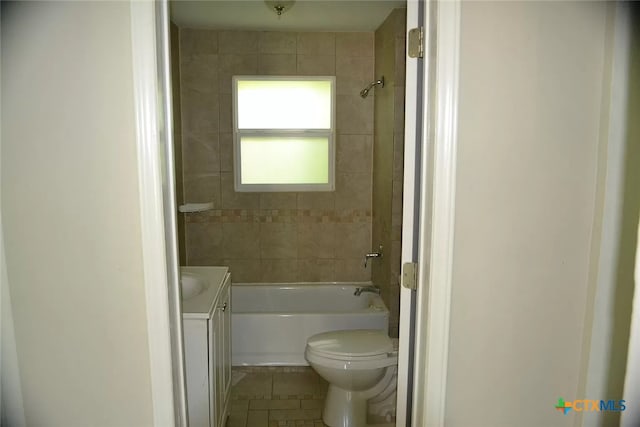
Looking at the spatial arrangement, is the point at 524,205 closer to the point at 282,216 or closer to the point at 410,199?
the point at 410,199

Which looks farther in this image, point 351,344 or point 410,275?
point 351,344

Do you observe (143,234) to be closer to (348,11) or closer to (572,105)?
(572,105)

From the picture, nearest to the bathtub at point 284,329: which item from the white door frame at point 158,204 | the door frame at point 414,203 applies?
the door frame at point 414,203

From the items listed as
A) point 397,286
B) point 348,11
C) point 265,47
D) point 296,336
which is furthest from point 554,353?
point 265,47

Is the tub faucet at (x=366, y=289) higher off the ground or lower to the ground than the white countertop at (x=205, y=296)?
lower

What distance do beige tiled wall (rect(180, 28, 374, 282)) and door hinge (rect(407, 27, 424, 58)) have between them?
219 centimetres

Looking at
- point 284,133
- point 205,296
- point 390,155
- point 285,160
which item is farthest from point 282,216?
point 205,296

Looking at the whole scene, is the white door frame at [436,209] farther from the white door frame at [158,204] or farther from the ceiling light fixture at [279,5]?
the ceiling light fixture at [279,5]

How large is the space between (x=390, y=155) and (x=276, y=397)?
5.57ft

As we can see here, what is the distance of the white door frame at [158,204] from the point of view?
1165 mm

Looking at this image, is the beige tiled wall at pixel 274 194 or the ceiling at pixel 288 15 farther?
the beige tiled wall at pixel 274 194

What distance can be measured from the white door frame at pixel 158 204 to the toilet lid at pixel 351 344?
113cm

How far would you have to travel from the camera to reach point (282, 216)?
12.1 feet

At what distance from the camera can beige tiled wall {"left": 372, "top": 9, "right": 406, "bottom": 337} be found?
284cm
